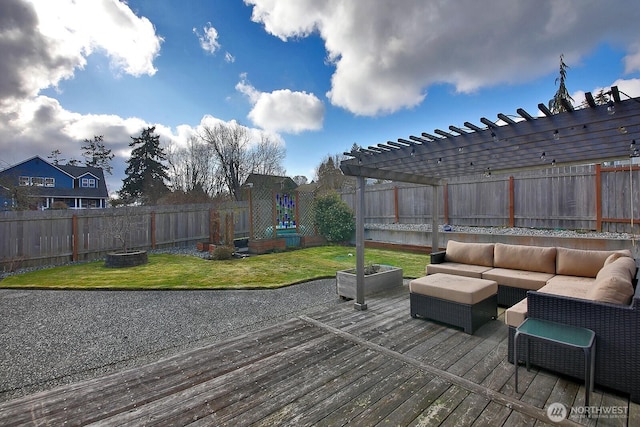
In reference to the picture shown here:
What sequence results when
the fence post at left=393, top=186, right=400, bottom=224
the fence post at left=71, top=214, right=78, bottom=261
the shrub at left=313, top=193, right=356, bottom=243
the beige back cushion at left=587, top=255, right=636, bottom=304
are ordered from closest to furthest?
the beige back cushion at left=587, top=255, right=636, bottom=304 → the fence post at left=71, top=214, right=78, bottom=261 → the shrub at left=313, top=193, right=356, bottom=243 → the fence post at left=393, top=186, right=400, bottom=224

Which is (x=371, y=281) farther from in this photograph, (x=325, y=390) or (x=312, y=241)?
(x=312, y=241)

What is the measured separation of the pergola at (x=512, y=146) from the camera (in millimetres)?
2869

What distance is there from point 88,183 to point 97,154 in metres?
4.08

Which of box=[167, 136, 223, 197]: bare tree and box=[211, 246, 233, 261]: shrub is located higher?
box=[167, 136, 223, 197]: bare tree

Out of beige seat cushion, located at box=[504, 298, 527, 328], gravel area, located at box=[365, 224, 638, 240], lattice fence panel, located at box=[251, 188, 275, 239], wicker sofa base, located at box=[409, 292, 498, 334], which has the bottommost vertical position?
wicker sofa base, located at box=[409, 292, 498, 334]

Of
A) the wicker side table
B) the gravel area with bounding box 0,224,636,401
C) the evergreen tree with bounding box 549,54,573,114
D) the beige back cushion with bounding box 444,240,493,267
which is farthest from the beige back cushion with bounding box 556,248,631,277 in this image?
the evergreen tree with bounding box 549,54,573,114

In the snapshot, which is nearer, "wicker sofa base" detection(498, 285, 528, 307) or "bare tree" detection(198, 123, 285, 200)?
"wicker sofa base" detection(498, 285, 528, 307)

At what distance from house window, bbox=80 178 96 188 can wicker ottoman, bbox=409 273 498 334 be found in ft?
103

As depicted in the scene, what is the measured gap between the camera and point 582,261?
395 centimetres

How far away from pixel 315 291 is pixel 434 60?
5.97 metres

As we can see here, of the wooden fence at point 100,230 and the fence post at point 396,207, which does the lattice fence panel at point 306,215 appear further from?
the fence post at point 396,207

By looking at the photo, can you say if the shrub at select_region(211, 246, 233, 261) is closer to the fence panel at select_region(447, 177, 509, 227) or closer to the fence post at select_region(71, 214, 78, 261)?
the fence post at select_region(71, 214, 78, 261)

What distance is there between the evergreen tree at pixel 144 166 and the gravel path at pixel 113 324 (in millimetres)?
19039

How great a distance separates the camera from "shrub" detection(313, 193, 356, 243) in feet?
36.0
